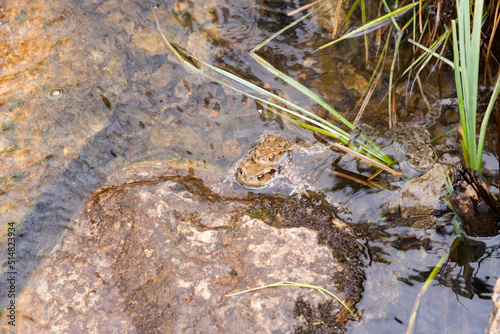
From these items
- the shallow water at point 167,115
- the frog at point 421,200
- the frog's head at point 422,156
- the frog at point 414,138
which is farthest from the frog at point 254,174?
the frog's head at point 422,156

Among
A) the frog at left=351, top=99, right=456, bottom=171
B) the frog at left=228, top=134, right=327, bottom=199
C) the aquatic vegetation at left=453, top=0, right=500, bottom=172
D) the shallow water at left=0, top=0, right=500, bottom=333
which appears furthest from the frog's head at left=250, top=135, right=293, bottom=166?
the aquatic vegetation at left=453, top=0, right=500, bottom=172

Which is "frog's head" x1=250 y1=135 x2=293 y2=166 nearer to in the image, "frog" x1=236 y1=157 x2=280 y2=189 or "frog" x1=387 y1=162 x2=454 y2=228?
"frog" x1=236 y1=157 x2=280 y2=189

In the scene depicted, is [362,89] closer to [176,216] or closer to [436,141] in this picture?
[436,141]

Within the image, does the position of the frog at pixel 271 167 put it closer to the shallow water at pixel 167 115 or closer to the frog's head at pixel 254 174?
the frog's head at pixel 254 174

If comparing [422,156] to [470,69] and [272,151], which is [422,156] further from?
[272,151]

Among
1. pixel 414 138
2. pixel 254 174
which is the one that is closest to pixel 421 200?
pixel 414 138
